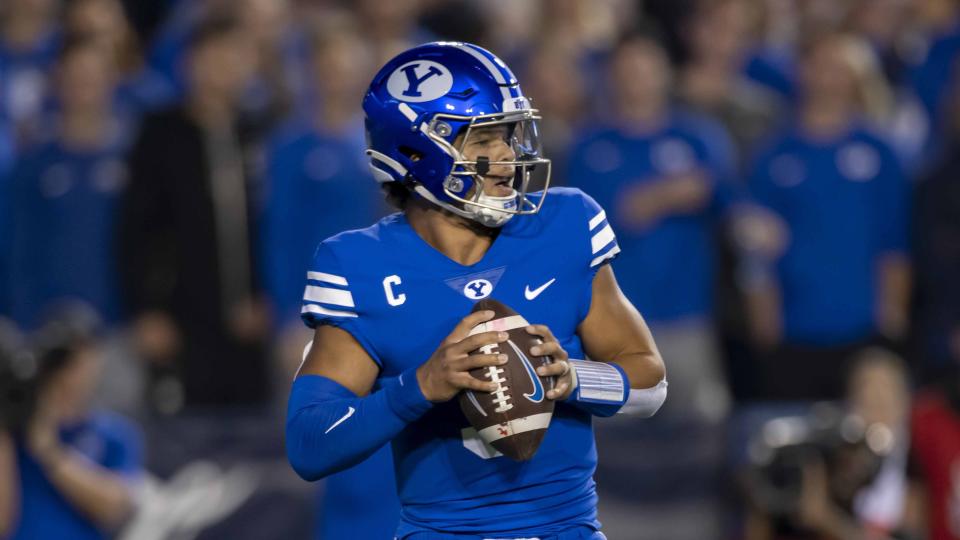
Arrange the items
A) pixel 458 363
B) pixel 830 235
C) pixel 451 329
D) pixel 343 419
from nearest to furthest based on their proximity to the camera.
Result: pixel 458 363 → pixel 343 419 → pixel 451 329 → pixel 830 235

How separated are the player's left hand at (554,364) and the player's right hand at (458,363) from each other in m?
0.07

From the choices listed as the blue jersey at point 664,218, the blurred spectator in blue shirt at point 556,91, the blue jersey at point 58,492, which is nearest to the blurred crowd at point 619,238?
the blue jersey at point 664,218

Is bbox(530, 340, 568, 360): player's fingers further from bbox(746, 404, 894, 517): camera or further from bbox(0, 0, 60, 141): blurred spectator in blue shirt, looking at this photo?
bbox(0, 0, 60, 141): blurred spectator in blue shirt

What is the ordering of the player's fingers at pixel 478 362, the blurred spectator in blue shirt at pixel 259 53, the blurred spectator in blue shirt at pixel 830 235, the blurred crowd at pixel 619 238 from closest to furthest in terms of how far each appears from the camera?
the player's fingers at pixel 478 362
the blurred crowd at pixel 619 238
the blurred spectator in blue shirt at pixel 830 235
the blurred spectator in blue shirt at pixel 259 53

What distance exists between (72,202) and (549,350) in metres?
4.77

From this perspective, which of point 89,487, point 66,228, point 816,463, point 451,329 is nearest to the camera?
point 451,329

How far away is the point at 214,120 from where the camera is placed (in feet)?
24.8

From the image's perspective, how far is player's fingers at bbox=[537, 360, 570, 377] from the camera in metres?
3.35

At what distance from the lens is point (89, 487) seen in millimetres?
6266

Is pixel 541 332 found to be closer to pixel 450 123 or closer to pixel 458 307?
pixel 458 307

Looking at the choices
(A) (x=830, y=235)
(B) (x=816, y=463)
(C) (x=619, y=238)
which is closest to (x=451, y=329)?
(B) (x=816, y=463)

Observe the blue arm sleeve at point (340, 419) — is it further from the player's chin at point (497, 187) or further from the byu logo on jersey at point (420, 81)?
the byu logo on jersey at point (420, 81)

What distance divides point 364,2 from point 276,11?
1.47ft

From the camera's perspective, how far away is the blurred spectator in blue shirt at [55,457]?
20.6 feet
